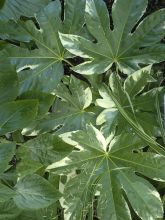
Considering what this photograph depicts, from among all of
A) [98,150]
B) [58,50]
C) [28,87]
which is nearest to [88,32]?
[58,50]

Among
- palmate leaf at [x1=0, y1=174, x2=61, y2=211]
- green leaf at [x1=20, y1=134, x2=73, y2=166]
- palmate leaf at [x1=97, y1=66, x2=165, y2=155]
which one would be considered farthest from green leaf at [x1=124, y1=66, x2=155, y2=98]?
palmate leaf at [x1=0, y1=174, x2=61, y2=211]

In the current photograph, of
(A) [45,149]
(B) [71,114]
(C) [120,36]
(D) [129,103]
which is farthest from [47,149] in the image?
(C) [120,36]

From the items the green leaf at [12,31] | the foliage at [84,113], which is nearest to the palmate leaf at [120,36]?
the foliage at [84,113]

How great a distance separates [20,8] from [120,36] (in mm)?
320

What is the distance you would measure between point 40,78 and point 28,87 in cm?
4

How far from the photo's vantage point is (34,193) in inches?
40.1

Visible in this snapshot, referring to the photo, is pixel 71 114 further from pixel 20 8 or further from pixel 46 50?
pixel 20 8

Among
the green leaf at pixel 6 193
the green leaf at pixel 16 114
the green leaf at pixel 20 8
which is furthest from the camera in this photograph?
the green leaf at pixel 20 8

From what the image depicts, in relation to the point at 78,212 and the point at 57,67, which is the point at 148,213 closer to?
the point at 78,212

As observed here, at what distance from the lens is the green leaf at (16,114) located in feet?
3.38

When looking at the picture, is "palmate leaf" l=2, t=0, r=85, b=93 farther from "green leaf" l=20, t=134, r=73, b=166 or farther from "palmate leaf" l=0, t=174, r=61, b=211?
"palmate leaf" l=0, t=174, r=61, b=211

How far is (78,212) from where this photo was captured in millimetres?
1020

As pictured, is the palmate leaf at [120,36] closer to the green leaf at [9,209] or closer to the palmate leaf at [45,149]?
the palmate leaf at [45,149]

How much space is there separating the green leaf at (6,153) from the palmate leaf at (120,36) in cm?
29
